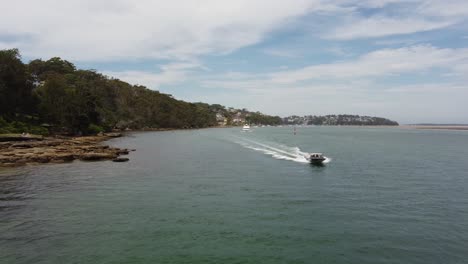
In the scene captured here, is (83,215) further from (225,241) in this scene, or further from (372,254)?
(372,254)

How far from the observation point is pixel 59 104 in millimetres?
110000

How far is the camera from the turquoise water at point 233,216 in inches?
839

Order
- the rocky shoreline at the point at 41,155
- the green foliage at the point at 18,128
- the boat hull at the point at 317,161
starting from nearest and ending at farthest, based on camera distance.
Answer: the boat hull at the point at 317,161, the rocky shoreline at the point at 41,155, the green foliage at the point at 18,128

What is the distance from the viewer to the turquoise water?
21320mm

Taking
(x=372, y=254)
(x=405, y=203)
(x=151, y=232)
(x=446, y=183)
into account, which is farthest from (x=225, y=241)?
(x=446, y=183)

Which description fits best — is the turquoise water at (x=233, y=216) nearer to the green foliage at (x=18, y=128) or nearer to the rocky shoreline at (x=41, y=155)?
the rocky shoreline at (x=41, y=155)

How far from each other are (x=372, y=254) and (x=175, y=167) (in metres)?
40.2

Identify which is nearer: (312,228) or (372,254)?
(372,254)

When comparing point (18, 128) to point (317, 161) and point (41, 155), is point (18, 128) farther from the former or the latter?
point (317, 161)

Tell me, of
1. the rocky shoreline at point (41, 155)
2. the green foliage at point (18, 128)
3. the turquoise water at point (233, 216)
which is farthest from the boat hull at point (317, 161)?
the green foliage at point (18, 128)

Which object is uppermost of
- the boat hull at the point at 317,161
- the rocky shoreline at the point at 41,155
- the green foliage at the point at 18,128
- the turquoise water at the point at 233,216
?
the green foliage at the point at 18,128

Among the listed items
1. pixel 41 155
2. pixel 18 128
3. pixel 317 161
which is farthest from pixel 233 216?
pixel 18 128

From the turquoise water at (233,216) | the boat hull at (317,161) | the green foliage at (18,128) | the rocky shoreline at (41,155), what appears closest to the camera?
the turquoise water at (233,216)

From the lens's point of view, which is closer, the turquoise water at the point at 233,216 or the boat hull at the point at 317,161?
the turquoise water at the point at 233,216
